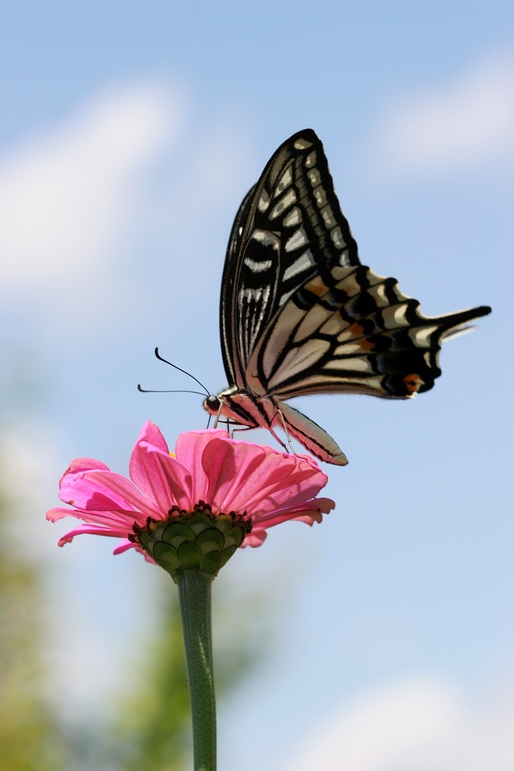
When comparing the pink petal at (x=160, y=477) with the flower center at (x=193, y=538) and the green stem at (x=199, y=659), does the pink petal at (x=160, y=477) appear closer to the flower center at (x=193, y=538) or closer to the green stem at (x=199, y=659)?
the flower center at (x=193, y=538)

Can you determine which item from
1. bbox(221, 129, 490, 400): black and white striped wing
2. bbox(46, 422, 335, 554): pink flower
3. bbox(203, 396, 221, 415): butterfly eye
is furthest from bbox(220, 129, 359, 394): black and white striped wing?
bbox(46, 422, 335, 554): pink flower

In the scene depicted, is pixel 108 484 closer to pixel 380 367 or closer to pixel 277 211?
pixel 380 367

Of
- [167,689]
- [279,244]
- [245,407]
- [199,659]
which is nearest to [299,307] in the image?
[279,244]

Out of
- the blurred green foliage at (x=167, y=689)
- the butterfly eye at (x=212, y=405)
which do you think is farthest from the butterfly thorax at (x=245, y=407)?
the blurred green foliage at (x=167, y=689)

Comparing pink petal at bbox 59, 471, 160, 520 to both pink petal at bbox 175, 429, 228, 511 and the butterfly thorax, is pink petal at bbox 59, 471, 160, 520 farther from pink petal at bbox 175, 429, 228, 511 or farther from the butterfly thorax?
the butterfly thorax

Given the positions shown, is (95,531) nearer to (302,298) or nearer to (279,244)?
(302,298)
